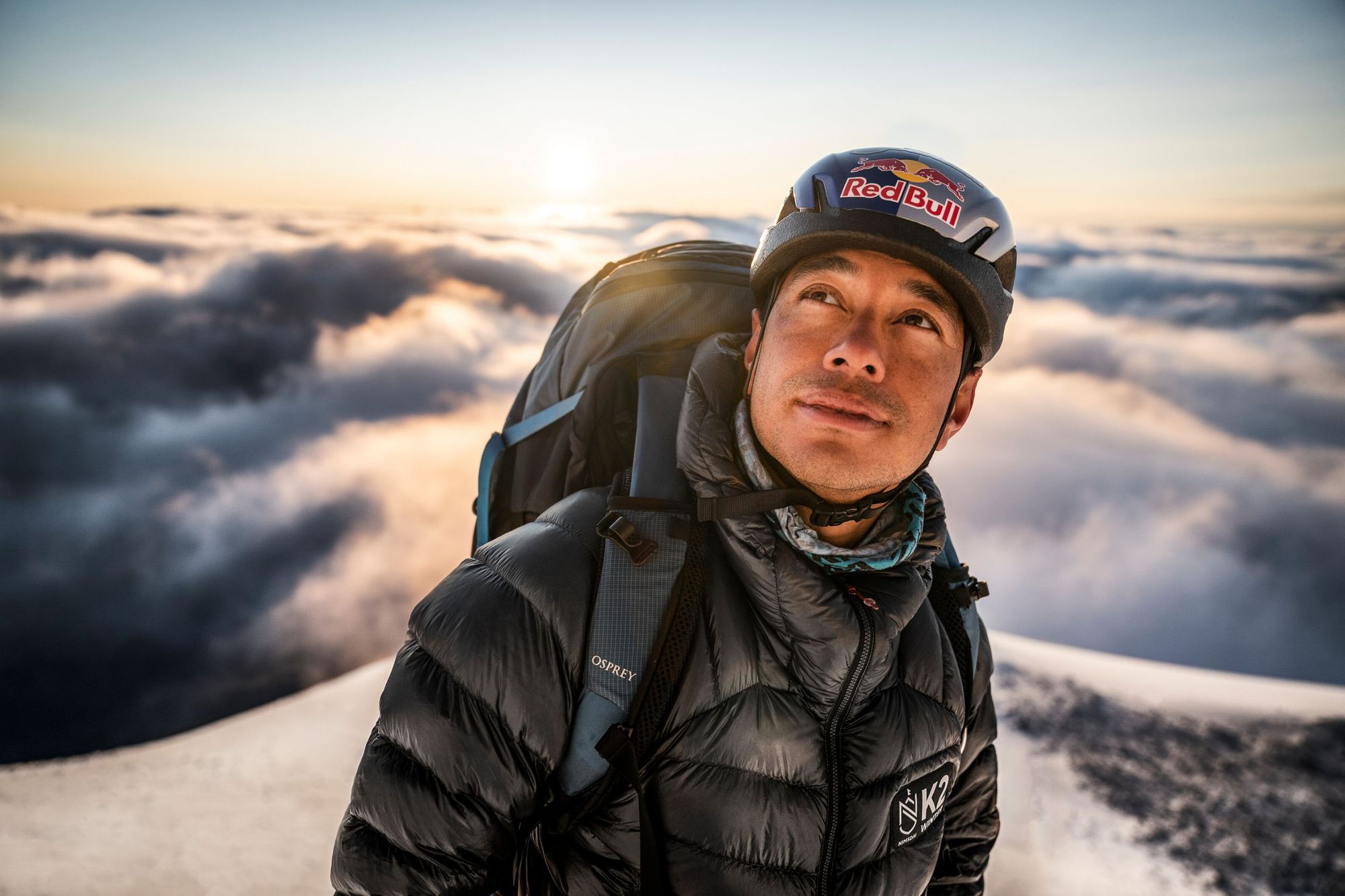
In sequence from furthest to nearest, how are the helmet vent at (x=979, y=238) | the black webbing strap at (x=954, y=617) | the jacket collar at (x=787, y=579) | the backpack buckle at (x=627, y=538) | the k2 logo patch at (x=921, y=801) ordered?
the black webbing strap at (x=954, y=617) < the helmet vent at (x=979, y=238) < the k2 logo patch at (x=921, y=801) < the jacket collar at (x=787, y=579) < the backpack buckle at (x=627, y=538)

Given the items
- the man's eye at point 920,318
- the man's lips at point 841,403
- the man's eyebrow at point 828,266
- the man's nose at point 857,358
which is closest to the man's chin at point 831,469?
the man's lips at point 841,403

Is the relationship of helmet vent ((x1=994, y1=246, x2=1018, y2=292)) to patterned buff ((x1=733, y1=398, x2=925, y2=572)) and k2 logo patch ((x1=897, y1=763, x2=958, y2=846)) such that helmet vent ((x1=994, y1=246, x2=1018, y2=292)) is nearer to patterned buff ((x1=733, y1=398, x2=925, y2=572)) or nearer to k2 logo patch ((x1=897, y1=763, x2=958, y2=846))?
patterned buff ((x1=733, y1=398, x2=925, y2=572))

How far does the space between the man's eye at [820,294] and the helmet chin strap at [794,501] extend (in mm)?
157

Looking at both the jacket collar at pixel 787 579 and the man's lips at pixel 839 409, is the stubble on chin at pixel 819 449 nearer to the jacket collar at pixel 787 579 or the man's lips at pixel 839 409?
the man's lips at pixel 839 409

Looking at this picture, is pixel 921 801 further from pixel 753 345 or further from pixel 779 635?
pixel 753 345

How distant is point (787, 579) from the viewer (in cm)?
228

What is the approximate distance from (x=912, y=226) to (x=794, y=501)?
103cm

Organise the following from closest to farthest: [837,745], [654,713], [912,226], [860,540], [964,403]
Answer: [654,713], [837,745], [912,226], [860,540], [964,403]

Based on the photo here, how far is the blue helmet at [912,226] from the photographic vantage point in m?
2.42

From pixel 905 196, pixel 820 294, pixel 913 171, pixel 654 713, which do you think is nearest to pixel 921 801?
pixel 654 713

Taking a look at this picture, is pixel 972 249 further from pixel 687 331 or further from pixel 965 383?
pixel 687 331

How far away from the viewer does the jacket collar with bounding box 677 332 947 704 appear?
225cm

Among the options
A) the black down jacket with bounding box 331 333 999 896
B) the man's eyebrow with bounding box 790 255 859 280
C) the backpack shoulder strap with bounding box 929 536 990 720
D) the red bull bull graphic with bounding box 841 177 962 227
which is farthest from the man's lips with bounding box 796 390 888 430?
the backpack shoulder strap with bounding box 929 536 990 720

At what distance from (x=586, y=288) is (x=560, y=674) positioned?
1844 millimetres
